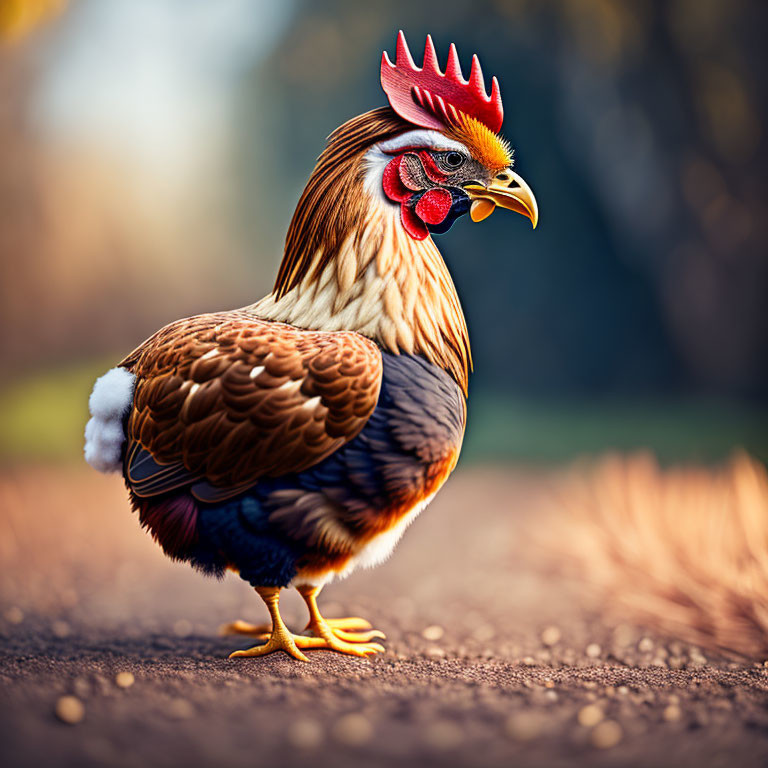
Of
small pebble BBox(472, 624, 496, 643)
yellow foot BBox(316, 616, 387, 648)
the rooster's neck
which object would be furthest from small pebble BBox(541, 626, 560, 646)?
the rooster's neck

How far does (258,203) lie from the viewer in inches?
230

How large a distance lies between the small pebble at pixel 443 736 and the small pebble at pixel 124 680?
0.63 meters

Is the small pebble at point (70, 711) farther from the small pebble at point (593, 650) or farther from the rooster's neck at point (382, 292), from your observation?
the small pebble at point (593, 650)

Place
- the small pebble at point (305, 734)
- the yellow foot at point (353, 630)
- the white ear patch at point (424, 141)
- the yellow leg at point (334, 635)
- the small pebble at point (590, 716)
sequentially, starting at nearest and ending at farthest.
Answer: the small pebble at point (305, 734) < the small pebble at point (590, 716) < the white ear patch at point (424, 141) < the yellow leg at point (334, 635) < the yellow foot at point (353, 630)

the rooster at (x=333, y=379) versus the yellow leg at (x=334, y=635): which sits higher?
the rooster at (x=333, y=379)

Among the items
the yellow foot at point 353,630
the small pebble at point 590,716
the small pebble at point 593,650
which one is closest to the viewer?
the small pebble at point 590,716

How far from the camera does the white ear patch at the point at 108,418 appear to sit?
5.51 ft

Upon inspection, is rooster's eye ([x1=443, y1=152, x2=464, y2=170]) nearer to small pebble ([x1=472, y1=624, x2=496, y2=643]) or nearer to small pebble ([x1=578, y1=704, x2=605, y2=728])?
small pebble ([x1=578, y1=704, x2=605, y2=728])

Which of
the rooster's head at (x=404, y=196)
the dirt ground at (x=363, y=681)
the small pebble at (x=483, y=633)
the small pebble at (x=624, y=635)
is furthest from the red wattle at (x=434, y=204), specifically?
the small pebble at (x=624, y=635)

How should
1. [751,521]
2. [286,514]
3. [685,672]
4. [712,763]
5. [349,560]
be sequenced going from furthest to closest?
[751,521], [685,672], [349,560], [286,514], [712,763]

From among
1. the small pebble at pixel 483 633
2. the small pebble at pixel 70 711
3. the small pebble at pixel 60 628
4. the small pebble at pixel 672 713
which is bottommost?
the small pebble at pixel 483 633

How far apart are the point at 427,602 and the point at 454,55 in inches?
77.2

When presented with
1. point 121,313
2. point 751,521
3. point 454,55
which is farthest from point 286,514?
point 121,313

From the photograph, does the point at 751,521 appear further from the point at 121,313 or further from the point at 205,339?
the point at 121,313
